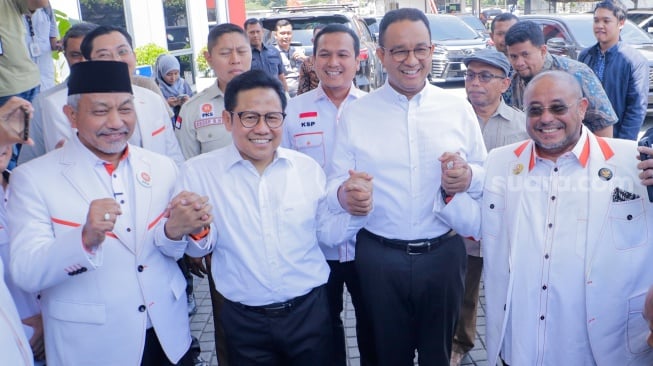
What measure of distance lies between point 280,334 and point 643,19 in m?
11.2

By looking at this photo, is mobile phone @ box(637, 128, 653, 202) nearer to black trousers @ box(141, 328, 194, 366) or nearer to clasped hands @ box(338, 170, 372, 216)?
Result: clasped hands @ box(338, 170, 372, 216)

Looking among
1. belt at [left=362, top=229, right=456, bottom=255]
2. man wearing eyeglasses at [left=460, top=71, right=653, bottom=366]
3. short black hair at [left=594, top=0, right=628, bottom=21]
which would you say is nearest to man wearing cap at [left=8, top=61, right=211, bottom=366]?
belt at [left=362, top=229, right=456, bottom=255]

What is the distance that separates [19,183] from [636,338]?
255cm

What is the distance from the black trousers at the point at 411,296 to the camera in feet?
8.64

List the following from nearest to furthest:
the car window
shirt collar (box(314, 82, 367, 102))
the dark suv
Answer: shirt collar (box(314, 82, 367, 102)) < the dark suv < the car window

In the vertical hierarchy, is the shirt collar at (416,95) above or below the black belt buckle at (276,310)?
above

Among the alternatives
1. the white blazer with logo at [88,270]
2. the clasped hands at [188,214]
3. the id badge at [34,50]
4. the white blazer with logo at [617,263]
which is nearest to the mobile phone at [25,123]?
the white blazer with logo at [88,270]

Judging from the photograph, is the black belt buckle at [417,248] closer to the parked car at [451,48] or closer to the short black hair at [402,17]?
the short black hair at [402,17]

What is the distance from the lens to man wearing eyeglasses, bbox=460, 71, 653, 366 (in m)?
2.15

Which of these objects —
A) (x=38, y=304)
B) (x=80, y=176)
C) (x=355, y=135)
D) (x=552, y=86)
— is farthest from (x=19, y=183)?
(x=552, y=86)

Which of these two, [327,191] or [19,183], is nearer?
[19,183]

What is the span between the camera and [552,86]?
2250 millimetres

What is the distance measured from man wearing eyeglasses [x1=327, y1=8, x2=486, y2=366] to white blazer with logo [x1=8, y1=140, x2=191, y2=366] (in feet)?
2.95

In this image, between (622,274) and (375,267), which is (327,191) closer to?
(375,267)
